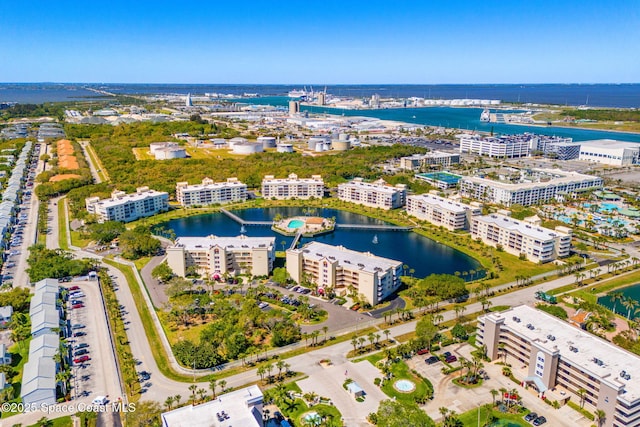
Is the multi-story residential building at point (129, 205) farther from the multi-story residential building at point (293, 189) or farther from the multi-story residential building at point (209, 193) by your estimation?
the multi-story residential building at point (293, 189)

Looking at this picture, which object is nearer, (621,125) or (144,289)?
(144,289)

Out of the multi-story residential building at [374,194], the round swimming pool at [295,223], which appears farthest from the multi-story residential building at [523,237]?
the round swimming pool at [295,223]

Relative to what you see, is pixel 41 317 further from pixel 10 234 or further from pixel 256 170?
pixel 256 170

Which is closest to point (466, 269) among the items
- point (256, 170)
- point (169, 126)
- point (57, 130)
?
point (256, 170)

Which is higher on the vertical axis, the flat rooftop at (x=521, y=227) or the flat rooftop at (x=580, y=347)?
the flat rooftop at (x=521, y=227)

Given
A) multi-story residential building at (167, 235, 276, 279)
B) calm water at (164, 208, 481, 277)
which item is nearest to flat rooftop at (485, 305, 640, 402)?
calm water at (164, 208, 481, 277)

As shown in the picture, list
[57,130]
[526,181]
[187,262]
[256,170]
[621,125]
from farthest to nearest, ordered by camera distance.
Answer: [621,125] < [57,130] < [256,170] < [526,181] < [187,262]

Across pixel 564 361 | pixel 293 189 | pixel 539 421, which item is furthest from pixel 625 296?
pixel 293 189
